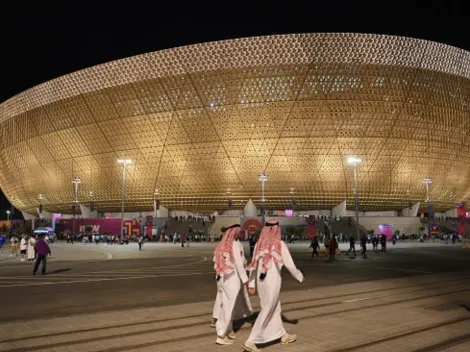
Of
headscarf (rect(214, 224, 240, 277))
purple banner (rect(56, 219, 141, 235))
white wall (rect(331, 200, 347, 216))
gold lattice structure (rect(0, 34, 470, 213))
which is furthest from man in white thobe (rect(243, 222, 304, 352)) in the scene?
white wall (rect(331, 200, 347, 216))

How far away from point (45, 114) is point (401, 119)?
45986 mm

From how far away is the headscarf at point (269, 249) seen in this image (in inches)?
230

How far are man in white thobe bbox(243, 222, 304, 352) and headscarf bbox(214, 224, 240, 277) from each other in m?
0.35

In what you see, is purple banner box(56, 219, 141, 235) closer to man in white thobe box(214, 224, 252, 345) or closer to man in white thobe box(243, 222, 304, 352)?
man in white thobe box(214, 224, 252, 345)

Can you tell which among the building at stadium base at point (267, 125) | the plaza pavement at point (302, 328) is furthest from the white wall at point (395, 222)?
the plaza pavement at point (302, 328)

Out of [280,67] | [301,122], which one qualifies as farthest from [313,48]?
[301,122]

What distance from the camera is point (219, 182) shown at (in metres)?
53.8

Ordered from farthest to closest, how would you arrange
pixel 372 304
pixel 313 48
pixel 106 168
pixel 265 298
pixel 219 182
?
pixel 106 168 < pixel 219 182 < pixel 313 48 < pixel 372 304 < pixel 265 298

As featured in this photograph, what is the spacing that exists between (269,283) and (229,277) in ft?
2.40

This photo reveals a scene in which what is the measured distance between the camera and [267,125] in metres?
48.0

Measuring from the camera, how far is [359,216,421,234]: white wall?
54156 mm

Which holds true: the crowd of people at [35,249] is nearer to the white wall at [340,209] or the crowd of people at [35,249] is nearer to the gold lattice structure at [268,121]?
the gold lattice structure at [268,121]

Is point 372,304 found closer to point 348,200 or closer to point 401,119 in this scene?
point 401,119

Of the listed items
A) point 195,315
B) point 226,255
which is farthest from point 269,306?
point 195,315
